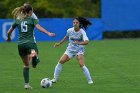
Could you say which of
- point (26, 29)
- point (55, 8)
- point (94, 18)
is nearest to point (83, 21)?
point (26, 29)

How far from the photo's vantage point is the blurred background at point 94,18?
36125 millimetres

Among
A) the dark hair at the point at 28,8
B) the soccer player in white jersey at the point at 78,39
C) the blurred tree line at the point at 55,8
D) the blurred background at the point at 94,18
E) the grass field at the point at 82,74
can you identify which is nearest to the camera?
the dark hair at the point at 28,8

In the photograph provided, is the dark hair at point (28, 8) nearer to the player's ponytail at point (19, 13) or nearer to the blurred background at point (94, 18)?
the player's ponytail at point (19, 13)

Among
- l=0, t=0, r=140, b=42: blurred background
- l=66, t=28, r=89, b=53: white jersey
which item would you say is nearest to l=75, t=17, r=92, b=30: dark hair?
l=66, t=28, r=89, b=53: white jersey

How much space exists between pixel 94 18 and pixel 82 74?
21655 mm

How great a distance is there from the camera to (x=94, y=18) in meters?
39.1

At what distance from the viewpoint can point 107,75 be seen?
56.9 feet

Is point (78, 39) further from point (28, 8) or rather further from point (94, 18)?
point (94, 18)

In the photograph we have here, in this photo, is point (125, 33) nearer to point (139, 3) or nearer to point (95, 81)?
point (139, 3)

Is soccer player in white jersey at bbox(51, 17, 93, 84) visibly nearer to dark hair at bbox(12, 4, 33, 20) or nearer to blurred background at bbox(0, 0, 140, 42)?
dark hair at bbox(12, 4, 33, 20)

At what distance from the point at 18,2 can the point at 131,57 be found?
1991 centimetres

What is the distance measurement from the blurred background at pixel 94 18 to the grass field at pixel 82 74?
342 inches

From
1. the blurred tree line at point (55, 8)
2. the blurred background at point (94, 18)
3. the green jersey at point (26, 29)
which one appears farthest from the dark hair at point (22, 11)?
the blurred tree line at point (55, 8)

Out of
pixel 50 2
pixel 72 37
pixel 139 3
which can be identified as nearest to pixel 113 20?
pixel 139 3
